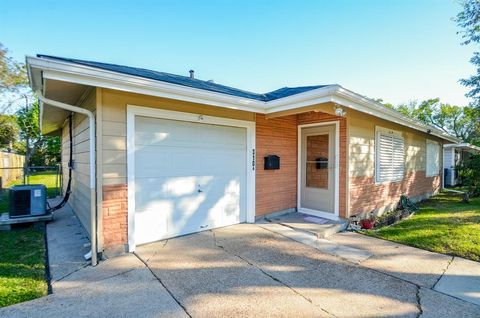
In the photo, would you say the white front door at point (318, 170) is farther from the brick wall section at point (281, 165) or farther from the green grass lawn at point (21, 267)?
the green grass lawn at point (21, 267)

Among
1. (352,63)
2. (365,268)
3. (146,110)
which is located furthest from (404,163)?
(146,110)

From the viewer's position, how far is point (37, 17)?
7422mm

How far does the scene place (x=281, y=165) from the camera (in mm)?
5941

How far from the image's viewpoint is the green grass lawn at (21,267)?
8.63ft

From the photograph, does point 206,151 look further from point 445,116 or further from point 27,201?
point 445,116

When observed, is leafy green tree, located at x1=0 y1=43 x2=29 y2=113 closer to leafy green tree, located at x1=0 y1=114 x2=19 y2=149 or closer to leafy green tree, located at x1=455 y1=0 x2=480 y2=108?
leafy green tree, located at x1=0 y1=114 x2=19 y2=149

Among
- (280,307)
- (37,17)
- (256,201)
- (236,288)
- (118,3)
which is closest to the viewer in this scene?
(280,307)

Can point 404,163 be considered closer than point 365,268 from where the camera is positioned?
No

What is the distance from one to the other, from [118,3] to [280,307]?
316 inches

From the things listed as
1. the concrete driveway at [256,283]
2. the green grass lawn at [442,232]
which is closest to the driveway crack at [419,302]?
the concrete driveway at [256,283]

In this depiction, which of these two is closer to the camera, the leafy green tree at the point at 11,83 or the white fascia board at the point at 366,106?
the white fascia board at the point at 366,106

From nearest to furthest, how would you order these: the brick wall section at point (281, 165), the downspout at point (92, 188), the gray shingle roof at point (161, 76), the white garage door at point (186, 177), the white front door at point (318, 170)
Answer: the downspout at point (92, 188)
the gray shingle roof at point (161, 76)
the white garage door at point (186, 177)
the brick wall section at point (281, 165)
the white front door at point (318, 170)

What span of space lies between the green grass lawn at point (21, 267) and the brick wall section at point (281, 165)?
3861 millimetres

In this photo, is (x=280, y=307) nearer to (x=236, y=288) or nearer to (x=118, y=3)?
(x=236, y=288)
